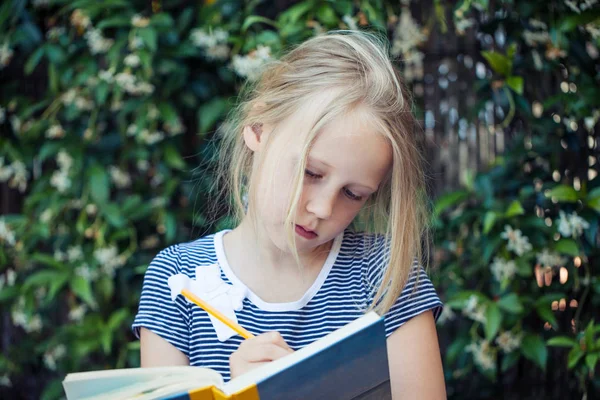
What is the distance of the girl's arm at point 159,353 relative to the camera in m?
1.17

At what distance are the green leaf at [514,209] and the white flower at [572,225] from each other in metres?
0.10

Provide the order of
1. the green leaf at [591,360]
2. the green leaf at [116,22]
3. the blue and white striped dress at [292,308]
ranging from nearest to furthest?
the blue and white striped dress at [292,308] → the green leaf at [591,360] → the green leaf at [116,22]

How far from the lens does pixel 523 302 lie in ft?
6.20

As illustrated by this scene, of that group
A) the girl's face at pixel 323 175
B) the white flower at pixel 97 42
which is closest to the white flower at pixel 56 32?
the white flower at pixel 97 42

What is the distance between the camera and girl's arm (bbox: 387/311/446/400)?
3.58ft

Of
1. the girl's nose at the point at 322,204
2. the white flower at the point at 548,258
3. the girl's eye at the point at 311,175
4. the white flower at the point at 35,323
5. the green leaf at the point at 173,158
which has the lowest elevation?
the white flower at the point at 35,323

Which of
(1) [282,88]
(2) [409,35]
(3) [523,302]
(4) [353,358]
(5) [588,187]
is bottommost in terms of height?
(3) [523,302]

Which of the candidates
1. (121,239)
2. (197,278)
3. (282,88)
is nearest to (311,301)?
(197,278)

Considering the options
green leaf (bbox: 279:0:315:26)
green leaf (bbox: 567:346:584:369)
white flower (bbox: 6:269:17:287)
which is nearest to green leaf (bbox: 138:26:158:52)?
green leaf (bbox: 279:0:315:26)

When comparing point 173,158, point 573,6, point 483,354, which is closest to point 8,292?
point 173,158

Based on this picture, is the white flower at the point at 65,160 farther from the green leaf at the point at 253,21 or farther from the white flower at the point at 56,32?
the green leaf at the point at 253,21

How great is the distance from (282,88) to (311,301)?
34 cm

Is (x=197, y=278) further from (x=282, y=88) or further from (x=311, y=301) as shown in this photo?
(x=282, y=88)

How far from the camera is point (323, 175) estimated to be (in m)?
1.05
